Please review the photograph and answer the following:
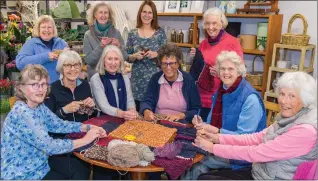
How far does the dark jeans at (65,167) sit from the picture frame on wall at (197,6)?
9.06 ft

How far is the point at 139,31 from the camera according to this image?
3.31 meters

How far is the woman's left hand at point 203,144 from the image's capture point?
192 cm

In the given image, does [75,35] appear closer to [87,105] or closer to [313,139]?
[87,105]

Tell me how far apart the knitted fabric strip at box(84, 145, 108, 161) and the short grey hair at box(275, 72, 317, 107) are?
3.58ft

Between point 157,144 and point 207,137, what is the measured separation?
14.8 inches

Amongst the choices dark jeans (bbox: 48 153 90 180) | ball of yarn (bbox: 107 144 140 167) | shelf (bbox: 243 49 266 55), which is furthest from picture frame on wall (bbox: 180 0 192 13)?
ball of yarn (bbox: 107 144 140 167)

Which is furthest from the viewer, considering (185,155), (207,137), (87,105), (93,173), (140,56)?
(140,56)

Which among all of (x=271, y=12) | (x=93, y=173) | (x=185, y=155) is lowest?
(x=93, y=173)

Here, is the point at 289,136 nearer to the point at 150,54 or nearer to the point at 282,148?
the point at 282,148

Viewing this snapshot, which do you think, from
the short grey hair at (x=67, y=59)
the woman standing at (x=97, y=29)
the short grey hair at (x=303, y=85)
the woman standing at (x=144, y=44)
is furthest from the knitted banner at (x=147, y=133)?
the woman standing at (x=97, y=29)

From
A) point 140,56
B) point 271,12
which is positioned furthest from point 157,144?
point 271,12

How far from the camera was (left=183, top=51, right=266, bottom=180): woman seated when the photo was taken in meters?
2.11

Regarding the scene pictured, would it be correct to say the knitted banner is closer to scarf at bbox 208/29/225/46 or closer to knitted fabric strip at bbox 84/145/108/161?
knitted fabric strip at bbox 84/145/108/161

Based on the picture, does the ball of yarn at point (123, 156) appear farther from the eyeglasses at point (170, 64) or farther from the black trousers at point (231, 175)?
the eyeglasses at point (170, 64)
